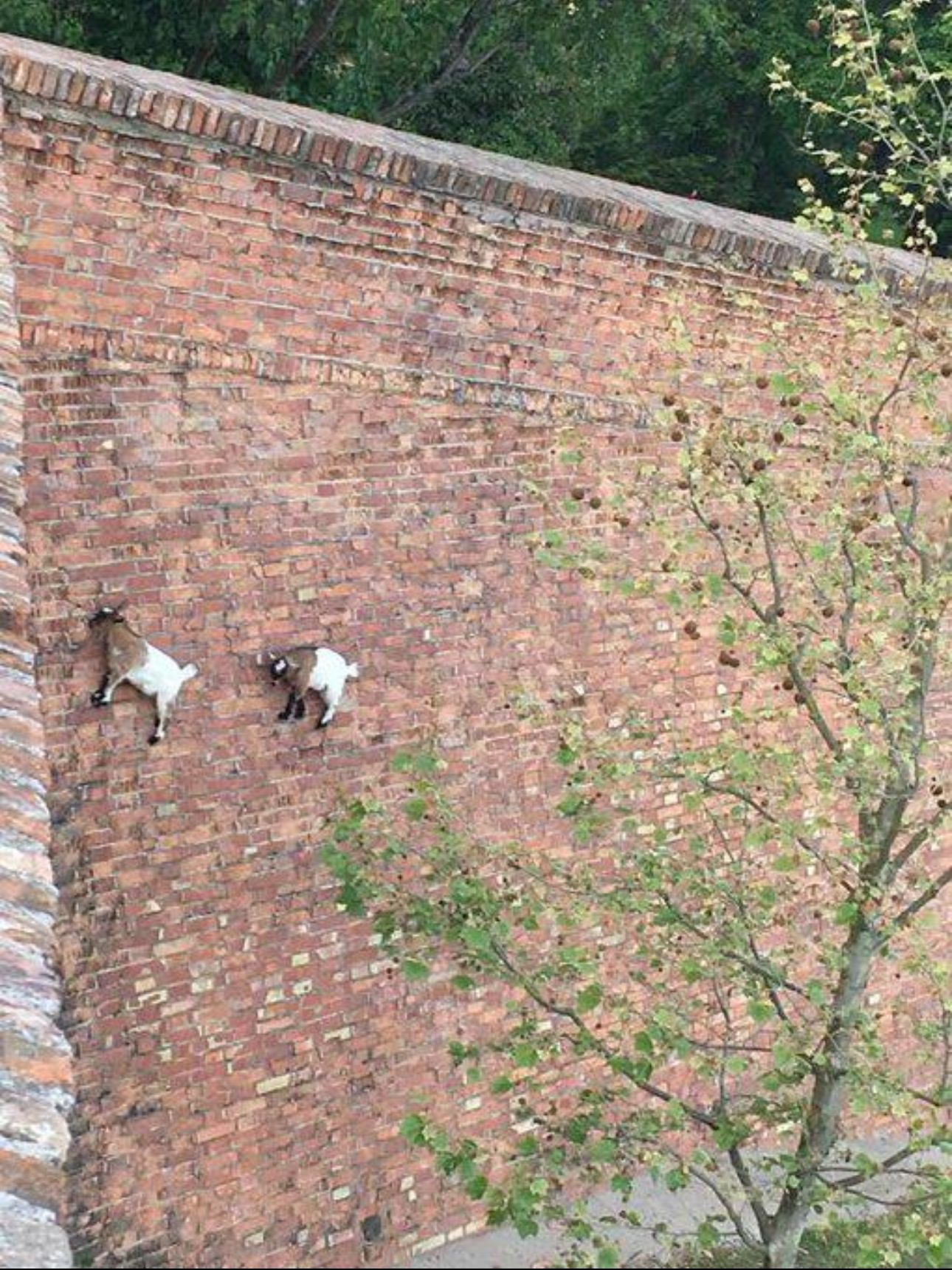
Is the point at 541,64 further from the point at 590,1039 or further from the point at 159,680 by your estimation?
the point at 590,1039

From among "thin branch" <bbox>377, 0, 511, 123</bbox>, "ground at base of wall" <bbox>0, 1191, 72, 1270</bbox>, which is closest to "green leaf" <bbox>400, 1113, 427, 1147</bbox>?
"ground at base of wall" <bbox>0, 1191, 72, 1270</bbox>

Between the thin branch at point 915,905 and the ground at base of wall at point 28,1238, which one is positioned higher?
the ground at base of wall at point 28,1238

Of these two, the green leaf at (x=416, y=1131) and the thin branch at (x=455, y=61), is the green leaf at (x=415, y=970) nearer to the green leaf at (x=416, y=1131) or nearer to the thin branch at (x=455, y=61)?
the green leaf at (x=416, y=1131)

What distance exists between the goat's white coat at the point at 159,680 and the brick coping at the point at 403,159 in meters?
1.88

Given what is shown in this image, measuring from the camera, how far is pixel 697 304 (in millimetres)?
7184

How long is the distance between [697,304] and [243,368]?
2337mm

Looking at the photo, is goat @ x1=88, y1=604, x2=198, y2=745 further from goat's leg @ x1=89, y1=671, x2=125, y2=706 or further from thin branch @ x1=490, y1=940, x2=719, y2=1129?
thin branch @ x1=490, y1=940, x2=719, y2=1129

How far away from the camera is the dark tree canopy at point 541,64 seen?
11.5 metres

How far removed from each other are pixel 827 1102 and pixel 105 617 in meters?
2.99

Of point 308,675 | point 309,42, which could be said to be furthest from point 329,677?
point 309,42

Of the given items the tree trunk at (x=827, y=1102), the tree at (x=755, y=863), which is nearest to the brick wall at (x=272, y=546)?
the tree at (x=755, y=863)

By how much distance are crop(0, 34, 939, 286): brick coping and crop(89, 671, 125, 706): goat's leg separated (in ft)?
6.35

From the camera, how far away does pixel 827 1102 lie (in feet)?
17.3

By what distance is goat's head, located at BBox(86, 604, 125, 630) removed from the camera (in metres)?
5.54
